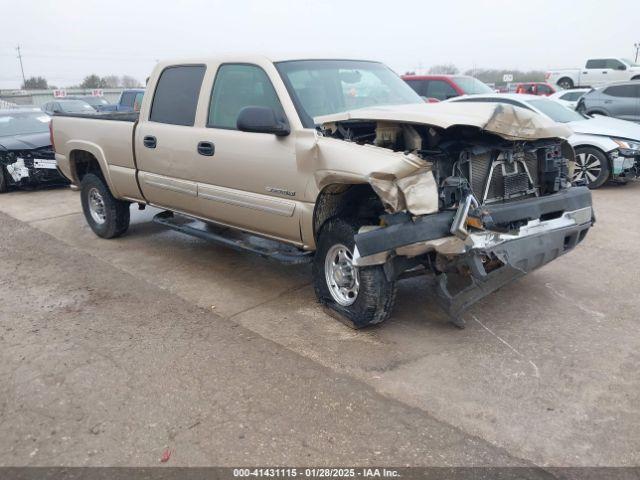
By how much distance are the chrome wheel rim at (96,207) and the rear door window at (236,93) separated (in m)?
2.53

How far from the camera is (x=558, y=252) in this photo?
4242mm

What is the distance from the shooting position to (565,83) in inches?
1162

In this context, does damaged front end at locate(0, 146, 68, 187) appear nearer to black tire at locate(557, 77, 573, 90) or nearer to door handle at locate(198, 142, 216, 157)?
door handle at locate(198, 142, 216, 157)

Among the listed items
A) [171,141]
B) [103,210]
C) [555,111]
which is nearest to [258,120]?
[171,141]

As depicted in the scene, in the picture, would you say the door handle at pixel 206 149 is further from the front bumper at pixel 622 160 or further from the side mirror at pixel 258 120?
the front bumper at pixel 622 160

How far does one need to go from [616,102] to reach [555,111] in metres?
6.25

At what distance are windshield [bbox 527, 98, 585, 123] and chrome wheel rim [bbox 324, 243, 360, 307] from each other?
242 inches

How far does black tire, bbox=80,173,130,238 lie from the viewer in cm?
663

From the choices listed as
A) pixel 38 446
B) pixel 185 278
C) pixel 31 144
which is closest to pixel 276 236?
pixel 185 278

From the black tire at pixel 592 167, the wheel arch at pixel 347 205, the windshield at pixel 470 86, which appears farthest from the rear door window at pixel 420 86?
the wheel arch at pixel 347 205

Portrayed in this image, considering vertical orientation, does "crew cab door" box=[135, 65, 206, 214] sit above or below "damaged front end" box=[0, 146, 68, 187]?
above

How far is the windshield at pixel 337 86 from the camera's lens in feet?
14.8

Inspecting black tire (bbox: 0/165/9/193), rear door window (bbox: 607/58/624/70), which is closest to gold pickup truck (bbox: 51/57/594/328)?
black tire (bbox: 0/165/9/193)

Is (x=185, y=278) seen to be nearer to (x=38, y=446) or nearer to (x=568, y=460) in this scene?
(x=38, y=446)
